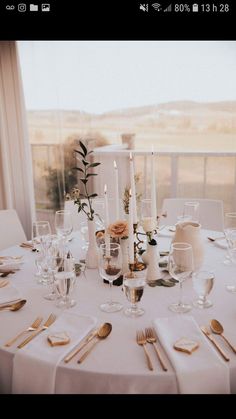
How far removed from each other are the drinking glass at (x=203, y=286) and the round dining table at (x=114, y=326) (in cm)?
3

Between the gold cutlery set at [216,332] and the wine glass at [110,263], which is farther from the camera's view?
the wine glass at [110,263]

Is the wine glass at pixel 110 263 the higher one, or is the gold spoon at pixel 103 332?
the wine glass at pixel 110 263

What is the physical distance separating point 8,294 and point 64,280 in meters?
0.23

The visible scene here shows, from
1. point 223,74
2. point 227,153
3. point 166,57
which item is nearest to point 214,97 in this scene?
point 223,74

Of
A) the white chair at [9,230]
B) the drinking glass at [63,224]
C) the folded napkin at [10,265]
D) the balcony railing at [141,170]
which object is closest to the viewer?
the folded napkin at [10,265]

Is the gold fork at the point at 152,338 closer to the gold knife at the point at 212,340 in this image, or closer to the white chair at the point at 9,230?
the gold knife at the point at 212,340

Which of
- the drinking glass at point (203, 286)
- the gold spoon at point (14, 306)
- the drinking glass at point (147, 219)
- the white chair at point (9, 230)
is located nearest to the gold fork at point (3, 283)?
the gold spoon at point (14, 306)

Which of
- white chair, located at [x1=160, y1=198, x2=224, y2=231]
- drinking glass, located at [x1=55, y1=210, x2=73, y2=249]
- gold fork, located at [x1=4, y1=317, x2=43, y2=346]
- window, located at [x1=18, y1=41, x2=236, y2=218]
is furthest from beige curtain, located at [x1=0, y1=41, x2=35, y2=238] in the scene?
gold fork, located at [x1=4, y1=317, x2=43, y2=346]

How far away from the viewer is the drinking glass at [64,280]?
3.95ft

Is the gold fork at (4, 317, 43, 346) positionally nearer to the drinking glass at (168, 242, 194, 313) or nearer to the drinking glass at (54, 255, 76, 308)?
the drinking glass at (54, 255, 76, 308)

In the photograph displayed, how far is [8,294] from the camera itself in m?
1.29

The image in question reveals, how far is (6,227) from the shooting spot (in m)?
2.21
